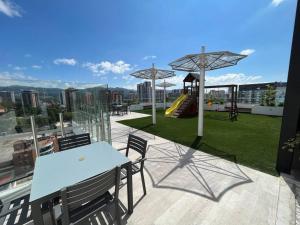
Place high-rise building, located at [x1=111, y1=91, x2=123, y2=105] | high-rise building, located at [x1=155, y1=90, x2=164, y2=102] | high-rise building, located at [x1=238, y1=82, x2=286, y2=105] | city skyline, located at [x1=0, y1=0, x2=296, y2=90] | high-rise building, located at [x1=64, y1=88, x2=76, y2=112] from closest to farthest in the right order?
1. high-rise building, located at [x1=64, y1=88, x2=76, y2=112]
2. city skyline, located at [x1=0, y1=0, x2=296, y2=90]
3. high-rise building, located at [x1=238, y1=82, x2=286, y2=105]
4. high-rise building, located at [x1=111, y1=91, x2=123, y2=105]
5. high-rise building, located at [x1=155, y1=90, x2=164, y2=102]

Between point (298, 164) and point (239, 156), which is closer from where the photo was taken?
point (298, 164)

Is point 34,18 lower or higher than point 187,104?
higher

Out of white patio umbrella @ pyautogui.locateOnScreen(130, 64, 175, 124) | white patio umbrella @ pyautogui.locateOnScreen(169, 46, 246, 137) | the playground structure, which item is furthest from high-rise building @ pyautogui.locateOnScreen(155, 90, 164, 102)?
white patio umbrella @ pyautogui.locateOnScreen(169, 46, 246, 137)

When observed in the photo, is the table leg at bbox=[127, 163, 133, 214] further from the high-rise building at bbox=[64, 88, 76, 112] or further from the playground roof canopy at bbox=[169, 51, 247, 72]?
the playground roof canopy at bbox=[169, 51, 247, 72]

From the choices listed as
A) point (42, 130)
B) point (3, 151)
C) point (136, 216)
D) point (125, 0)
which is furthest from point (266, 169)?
point (125, 0)

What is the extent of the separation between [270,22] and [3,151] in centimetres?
868

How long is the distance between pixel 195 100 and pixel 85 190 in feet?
31.4

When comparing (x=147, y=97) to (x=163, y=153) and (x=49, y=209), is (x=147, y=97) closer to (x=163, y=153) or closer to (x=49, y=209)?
(x=163, y=153)

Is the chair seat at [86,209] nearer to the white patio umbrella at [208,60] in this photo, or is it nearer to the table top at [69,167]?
the table top at [69,167]

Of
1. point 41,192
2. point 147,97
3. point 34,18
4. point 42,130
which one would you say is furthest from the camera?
point 147,97

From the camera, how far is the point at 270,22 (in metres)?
5.19

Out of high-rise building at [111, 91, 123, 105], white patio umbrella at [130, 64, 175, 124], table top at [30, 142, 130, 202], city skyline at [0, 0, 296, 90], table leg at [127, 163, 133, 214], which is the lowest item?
table leg at [127, 163, 133, 214]

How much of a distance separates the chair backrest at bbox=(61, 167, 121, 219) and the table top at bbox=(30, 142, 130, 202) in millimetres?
190

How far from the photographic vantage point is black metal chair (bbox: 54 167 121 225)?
3.54ft
